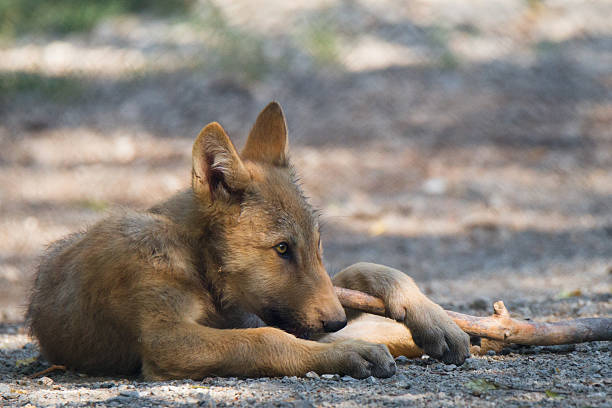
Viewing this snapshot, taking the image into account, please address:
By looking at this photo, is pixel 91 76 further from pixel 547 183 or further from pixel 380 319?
pixel 380 319

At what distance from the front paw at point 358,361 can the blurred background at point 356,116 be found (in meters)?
3.90

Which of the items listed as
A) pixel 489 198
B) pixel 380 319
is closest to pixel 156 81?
pixel 489 198

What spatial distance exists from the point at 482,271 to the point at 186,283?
16.0ft

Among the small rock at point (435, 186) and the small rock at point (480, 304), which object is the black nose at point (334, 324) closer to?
the small rock at point (480, 304)

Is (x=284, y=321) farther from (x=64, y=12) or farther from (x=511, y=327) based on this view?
(x=64, y=12)

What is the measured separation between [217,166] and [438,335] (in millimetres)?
1513

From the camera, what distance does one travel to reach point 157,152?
1127cm

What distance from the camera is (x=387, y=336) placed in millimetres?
4496

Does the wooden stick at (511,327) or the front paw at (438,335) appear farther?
the wooden stick at (511,327)

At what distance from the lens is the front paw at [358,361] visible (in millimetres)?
3814

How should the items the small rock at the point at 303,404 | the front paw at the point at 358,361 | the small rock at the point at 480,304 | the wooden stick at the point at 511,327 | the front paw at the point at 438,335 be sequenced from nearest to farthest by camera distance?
the small rock at the point at 303,404 < the front paw at the point at 358,361 < the front paw at the point at 438,335 < the wooden stick at the point at 511,327 < the small rock at the point at 480,304

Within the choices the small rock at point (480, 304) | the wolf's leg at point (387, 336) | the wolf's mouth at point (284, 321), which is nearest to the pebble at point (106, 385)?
the wolf's mouth at point (284, 321)

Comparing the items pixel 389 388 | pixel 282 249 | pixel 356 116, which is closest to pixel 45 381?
pixel 282 249

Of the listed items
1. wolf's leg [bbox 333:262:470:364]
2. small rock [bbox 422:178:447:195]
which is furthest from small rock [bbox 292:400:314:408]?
small rock [bbox 422:178:447:195]
